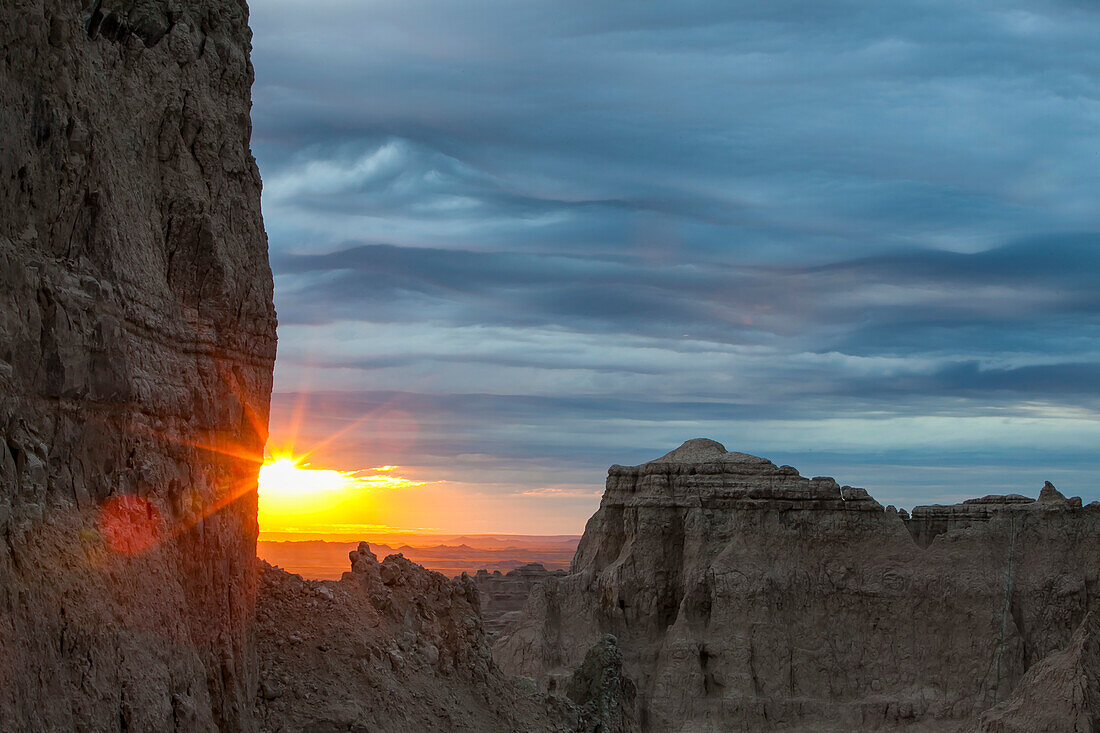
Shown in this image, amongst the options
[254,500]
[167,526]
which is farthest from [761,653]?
[167,526]

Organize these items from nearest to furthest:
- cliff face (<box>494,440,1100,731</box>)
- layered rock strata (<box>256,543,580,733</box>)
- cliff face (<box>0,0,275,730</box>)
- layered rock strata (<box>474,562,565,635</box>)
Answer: cliff face (<box>0,0,275,730</box>), layered rock strata (<box>256,543,580,733</box>), cliff face (<box>494,440,1100,731</box>), layered rock strata (<box>474,562,565,635</box>)

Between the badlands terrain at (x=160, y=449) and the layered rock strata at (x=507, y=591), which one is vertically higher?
the badlands terrain at (x=160, y=449)

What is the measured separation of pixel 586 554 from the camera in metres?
59.4

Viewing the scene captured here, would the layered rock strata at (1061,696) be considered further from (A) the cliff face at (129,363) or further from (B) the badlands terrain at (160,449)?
(A) the cliff face at (129,363)

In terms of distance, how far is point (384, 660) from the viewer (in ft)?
67.9

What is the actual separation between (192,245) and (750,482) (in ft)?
137

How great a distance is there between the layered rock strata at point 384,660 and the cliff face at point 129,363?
1.46 metres

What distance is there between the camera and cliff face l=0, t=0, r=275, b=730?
38.2 feet

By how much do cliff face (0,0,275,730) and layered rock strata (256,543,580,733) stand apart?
146 centimetres

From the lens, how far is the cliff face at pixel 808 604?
50000 mm

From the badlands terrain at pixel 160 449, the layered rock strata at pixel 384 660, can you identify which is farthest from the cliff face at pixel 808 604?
the layered rock strata at pixel 384 660

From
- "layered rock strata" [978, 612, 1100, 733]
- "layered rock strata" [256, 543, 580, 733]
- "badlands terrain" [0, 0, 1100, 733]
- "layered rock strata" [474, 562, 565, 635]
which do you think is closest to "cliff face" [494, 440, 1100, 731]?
"layered rock strata" [978, 612, 1100, 733]

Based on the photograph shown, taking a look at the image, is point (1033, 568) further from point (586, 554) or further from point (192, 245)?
point (192, 245)

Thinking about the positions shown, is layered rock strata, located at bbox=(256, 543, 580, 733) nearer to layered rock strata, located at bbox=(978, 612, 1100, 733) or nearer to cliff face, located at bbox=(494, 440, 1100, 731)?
layered rock strata, located at bbox=(978, 612, 1100, 733)
